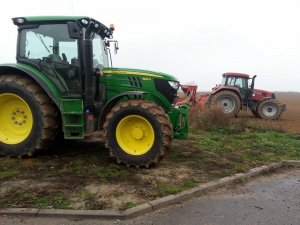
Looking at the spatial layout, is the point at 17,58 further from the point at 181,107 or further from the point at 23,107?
the point at 181,107

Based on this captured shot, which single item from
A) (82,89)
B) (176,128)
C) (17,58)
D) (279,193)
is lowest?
(279,193)

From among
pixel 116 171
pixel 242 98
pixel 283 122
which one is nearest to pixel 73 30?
pixel 116 171

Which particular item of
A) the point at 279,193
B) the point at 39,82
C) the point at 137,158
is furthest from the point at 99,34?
the point at 279,193

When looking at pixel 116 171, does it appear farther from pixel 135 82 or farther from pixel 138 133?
pixel 135 82

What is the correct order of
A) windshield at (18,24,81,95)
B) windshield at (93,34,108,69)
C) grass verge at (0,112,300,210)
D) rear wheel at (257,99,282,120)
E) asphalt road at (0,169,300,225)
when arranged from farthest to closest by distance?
1. rear wheel at (257,99,282,120)
2. windshield at (93,34,108,69)
3. windshield at (18,24,81,95)
4. grass verge at (0,112,300,210)
5. asphalt road at (0,169,300,225)

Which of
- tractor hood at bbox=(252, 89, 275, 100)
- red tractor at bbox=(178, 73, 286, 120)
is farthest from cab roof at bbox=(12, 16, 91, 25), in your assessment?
tractor hood at bbox=(252, 89, 275, 100)

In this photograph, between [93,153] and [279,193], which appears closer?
[279,193]

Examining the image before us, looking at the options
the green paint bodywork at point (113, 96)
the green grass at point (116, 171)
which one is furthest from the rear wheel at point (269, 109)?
the green paint bodywork at point (113, 96)

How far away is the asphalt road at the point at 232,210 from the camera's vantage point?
485 cm

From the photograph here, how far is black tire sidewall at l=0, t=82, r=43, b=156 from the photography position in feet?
24.5

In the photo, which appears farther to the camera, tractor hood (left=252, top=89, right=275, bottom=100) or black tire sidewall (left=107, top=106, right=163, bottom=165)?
tractor hood (left=252, top=89, right=275, bottom=100)

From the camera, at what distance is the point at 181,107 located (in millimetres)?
8156

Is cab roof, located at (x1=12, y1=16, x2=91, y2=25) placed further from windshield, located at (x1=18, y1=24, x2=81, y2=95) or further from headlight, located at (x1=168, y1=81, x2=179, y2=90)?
headlight, located at (x1=168, y1=81, x2=179, y2=90)

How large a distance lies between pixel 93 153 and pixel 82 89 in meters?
1.45
